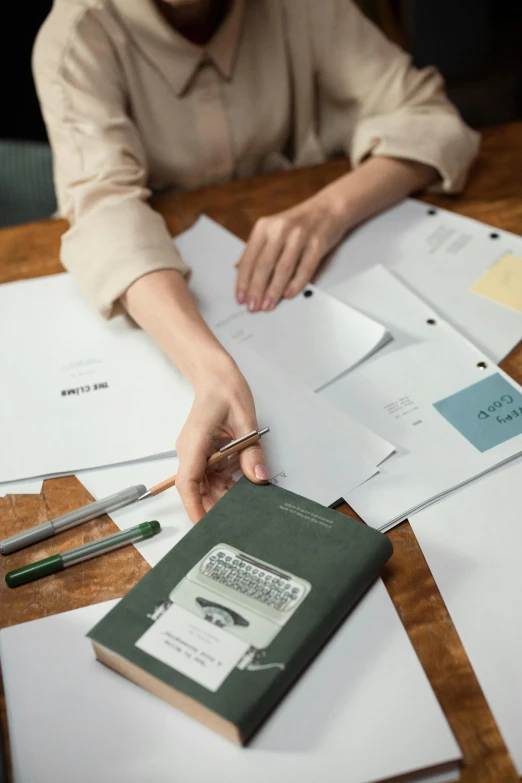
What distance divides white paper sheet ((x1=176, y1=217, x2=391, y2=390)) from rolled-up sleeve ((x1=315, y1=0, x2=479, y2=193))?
0.32m

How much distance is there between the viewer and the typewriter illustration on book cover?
0.63 meters

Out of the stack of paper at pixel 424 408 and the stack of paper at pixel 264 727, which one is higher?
the stack of paper at pixel 424 408

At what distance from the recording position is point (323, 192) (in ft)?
3.88

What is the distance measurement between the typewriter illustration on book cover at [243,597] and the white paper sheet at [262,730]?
0.17ft

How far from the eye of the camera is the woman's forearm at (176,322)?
2.97ft

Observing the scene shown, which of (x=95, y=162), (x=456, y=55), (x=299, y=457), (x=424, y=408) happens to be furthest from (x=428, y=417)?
(x=456, y=55)

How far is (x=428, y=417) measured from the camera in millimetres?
868

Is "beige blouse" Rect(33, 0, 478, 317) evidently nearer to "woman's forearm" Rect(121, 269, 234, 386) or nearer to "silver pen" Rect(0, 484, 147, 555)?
"woman's forearm" Rect(121, 269, 234, 386)

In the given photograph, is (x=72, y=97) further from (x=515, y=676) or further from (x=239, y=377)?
(x=515, y=676)

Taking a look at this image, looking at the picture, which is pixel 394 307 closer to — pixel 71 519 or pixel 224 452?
pixel 224 452

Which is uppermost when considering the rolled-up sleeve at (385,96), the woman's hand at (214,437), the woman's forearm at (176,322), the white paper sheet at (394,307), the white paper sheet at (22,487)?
the rolled-up sleeve at (385,96)

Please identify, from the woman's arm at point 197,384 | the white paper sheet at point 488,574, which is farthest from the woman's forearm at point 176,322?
the white paper sheet at point 488,574

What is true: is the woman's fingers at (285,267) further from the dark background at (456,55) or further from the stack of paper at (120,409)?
the dark background at (456,55)

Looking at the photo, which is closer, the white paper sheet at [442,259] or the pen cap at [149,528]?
the pen cap at [149,528]
